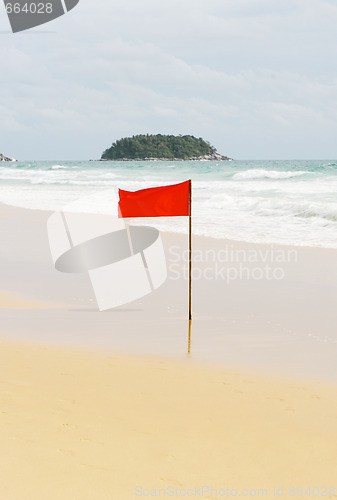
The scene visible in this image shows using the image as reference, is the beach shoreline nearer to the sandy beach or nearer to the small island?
the sandy beach

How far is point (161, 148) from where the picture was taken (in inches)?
5113

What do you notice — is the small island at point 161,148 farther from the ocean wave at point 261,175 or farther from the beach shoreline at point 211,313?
the beach shoreline at point 211,313

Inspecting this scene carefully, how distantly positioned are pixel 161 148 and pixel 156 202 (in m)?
127

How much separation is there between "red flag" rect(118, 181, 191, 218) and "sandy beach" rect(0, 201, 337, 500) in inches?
42.7

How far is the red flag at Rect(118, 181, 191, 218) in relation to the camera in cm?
502

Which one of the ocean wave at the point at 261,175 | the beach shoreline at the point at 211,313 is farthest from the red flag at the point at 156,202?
the ocean wave at the point at 261,175

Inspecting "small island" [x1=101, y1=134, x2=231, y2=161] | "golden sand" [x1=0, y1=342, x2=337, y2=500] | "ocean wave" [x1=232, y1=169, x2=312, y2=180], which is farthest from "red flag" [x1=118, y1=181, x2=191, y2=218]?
"small island" [x1=101, y1=134, x2=231, y2=161]

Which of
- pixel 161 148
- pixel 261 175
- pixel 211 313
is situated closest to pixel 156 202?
pixel 211 313

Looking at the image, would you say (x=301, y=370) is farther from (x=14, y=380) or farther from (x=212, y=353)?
(x=14, y=380)

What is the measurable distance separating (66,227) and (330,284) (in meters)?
A: 9.69

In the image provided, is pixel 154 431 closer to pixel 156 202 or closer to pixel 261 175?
pixel 156 202

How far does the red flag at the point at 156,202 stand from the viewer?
16.5 feet

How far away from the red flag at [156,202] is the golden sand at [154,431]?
1345 mm

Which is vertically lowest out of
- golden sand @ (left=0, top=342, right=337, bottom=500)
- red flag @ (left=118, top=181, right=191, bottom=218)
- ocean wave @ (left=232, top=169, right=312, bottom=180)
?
golden sand @ (left=0, top=342, right=337, bottom=500)
